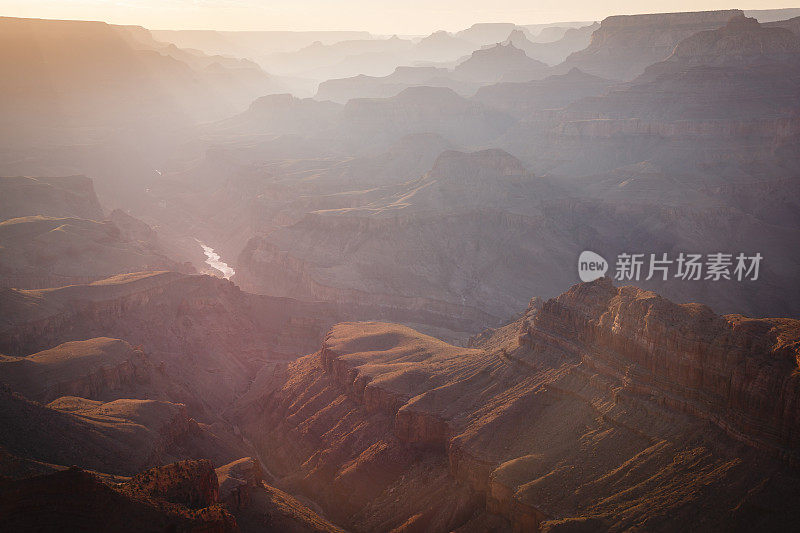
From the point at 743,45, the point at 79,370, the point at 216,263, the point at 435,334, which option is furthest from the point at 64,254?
the point at 743,45

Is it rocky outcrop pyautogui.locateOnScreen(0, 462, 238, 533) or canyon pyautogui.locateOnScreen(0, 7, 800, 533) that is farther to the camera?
canyon pyautogui.locateOnScreen(0, 7, 800, 533)

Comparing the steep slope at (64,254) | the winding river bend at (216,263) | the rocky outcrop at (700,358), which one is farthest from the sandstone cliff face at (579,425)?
the winding river bend at (216,263)


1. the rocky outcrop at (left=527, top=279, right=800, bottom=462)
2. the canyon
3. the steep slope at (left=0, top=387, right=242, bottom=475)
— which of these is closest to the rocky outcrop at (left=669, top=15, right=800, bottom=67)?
the canyon

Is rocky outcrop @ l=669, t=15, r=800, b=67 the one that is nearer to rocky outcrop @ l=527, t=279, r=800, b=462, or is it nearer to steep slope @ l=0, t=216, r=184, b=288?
steep slope @ l=0, t=216, r=184, b=288

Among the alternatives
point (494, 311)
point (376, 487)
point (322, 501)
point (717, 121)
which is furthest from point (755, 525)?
point (717, 121)

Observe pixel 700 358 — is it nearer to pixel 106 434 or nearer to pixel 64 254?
pixel 106 434
